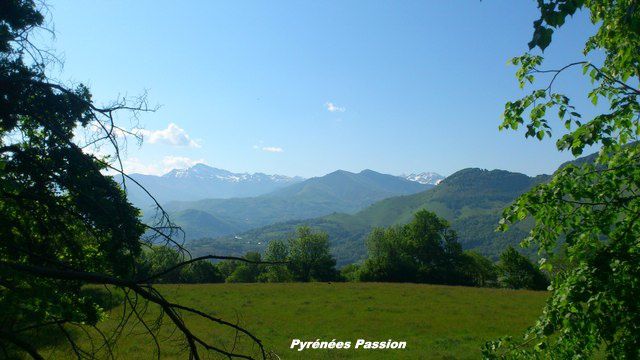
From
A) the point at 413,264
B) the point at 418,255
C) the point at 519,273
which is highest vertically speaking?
Result: the point at 418,255

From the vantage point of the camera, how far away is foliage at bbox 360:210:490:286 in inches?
2509

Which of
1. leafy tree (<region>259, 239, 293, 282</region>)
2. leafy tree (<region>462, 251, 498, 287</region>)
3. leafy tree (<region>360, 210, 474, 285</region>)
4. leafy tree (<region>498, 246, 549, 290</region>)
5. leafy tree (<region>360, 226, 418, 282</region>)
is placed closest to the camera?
leafy tree (<region>498, 246, 549, 290</region>)

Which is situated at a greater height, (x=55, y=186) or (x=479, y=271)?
(x=55, y=186)

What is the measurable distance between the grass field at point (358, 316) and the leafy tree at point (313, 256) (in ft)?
60.2

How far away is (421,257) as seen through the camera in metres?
68.2

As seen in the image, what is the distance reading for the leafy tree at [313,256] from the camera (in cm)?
6569

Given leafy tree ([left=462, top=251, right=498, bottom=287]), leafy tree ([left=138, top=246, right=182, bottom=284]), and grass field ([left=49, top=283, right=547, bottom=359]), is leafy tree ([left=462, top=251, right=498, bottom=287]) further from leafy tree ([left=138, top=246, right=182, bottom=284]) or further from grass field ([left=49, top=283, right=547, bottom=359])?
leafy tree ([left=138, top=246, right=182, bottom=284])

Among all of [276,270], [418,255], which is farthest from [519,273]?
[276,270]

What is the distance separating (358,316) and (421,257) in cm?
3944

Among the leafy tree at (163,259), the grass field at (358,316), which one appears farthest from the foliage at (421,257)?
the leafy tree at (163,259)

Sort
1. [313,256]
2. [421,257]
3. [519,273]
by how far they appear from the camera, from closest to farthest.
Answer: [519,273] < [313,256] < [421,257]

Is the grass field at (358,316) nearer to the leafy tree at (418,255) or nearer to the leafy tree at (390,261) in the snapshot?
the leafy tree at (390,261)

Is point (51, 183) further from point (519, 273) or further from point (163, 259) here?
point (519, 273)

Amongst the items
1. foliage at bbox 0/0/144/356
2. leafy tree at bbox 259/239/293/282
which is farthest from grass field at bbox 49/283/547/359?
leafy tree at bbox 259/239/293/282
